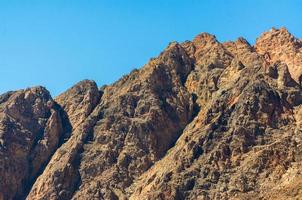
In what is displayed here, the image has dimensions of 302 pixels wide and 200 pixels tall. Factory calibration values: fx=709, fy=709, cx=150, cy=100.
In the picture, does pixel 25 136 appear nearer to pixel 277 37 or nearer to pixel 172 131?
pixel 172 131

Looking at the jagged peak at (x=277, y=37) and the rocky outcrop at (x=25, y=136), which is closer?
the rocky outcrop at (x=25, y=136)

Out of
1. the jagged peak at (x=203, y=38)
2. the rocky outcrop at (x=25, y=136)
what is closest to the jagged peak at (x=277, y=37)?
the jagged peak at (x=203, y=38)

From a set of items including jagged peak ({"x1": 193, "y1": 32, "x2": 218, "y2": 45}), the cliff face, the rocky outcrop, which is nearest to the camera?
the cliff face

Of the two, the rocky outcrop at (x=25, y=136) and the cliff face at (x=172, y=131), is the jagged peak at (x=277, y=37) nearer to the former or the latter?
the cliff face at (x=172, y=131)

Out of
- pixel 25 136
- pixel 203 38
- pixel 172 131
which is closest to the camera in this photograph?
pixel 172 131

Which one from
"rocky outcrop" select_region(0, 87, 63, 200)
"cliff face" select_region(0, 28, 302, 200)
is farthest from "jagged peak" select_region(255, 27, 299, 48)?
"rocky outcrop" select_region(0, 87, 63, 200)

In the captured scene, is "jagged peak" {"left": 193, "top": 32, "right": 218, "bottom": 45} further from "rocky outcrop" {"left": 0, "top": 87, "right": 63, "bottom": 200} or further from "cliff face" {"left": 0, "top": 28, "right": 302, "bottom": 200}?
"rocky outcrop" {"left": 0, "top": 87, "right": 63, "bottom": 200}

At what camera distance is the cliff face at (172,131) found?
129 m

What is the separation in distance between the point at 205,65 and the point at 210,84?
31.2 feet

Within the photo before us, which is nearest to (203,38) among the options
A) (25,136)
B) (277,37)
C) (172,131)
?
(277,37)

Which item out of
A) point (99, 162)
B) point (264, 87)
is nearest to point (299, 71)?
point (264, 87)

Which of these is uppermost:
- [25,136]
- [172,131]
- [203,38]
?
[203,38]

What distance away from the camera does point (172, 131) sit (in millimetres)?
156125

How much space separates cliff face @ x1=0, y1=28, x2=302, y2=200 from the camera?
129 metres
